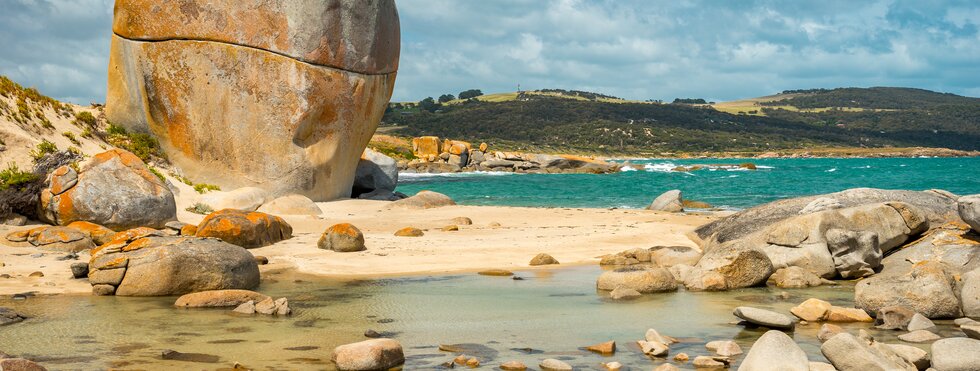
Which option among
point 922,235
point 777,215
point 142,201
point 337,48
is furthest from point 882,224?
point 337,48

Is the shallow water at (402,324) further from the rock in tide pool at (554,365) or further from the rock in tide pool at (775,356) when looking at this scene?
the rock in tide pool at (775,356)

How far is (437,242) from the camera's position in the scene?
17.9 m

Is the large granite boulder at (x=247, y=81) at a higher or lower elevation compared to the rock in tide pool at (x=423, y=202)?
higher

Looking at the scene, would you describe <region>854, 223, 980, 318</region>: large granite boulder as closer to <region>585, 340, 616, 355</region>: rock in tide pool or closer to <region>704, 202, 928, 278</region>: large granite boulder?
<region>704, 202, 928, 278</region>: large granite boulder

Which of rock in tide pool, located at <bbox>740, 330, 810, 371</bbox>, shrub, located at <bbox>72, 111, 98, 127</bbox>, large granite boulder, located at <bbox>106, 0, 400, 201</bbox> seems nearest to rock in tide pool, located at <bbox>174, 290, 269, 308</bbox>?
rock in tide pool, located at <bbox>740, 330, 810, 371</bbox>

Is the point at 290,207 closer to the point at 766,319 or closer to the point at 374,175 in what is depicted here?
the point at 374,175

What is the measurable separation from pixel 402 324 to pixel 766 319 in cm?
409

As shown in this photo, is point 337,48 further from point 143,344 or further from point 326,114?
point 143,344

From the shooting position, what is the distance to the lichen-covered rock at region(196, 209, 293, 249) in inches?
613

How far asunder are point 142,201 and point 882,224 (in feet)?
44.9

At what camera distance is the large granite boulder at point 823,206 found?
1569cm

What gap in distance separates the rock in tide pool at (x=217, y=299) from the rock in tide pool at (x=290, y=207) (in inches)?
449

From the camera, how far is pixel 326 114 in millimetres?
25281

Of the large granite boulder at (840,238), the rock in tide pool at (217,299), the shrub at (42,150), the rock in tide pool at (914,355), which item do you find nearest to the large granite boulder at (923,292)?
the large granite boulder at (840,238)
